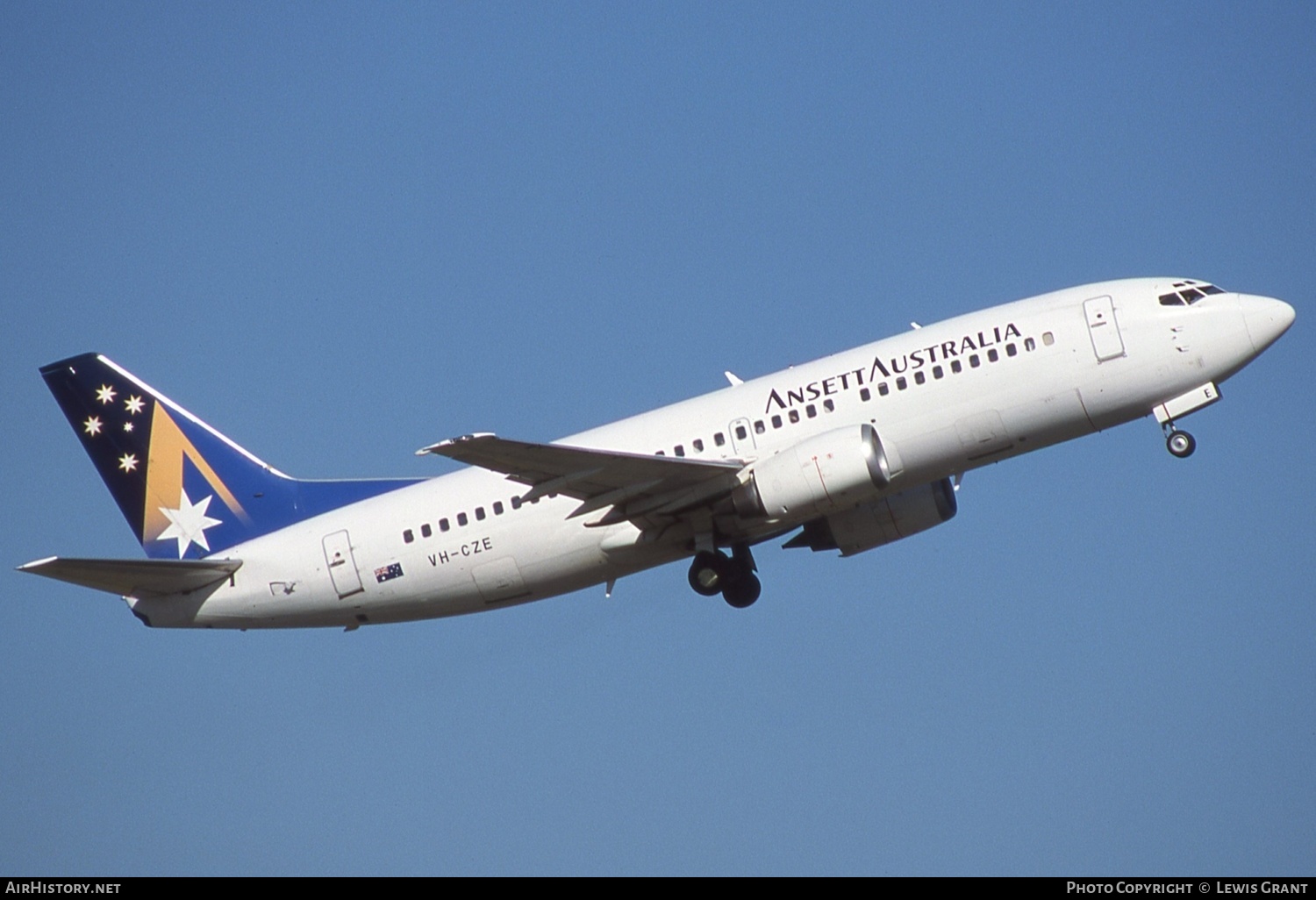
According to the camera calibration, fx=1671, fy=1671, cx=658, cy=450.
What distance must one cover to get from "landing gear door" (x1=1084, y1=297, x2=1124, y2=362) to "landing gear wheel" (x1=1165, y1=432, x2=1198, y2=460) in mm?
2254

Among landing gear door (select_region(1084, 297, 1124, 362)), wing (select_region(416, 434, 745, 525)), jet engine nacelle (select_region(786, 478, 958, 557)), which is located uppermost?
landing gear door (select_region(1084, 297, 1124, 362))

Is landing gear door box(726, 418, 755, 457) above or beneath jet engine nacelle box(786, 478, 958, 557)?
above

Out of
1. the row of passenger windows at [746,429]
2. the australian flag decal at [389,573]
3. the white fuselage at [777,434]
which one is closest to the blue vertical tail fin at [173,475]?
the white fuselage at [777,434]

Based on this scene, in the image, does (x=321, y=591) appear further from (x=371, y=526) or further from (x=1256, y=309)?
(x=1256, y=309)

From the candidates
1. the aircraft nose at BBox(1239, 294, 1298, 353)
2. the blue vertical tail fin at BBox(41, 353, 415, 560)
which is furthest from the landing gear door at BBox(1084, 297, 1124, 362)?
the blue vertical tail fin at BBox(41, 353, 415, 560)

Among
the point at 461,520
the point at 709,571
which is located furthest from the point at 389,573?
the point at 709,571

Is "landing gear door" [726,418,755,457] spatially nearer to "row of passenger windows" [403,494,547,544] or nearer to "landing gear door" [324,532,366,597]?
"row of passenger windows" [403,494,547,544]

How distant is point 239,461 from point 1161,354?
22711 millimetres

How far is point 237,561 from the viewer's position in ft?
131

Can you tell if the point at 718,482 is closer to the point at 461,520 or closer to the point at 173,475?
the point at 461,520

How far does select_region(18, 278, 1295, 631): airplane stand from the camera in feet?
119

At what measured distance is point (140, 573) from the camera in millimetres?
38625
